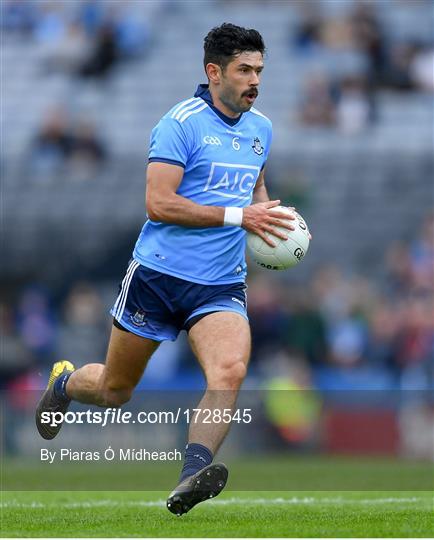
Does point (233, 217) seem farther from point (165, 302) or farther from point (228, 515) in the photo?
point (228, 515)

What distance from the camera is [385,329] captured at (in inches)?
681

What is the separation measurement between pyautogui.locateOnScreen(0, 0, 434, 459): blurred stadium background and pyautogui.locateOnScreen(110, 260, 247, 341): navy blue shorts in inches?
325

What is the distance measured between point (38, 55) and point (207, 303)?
56.6 feet

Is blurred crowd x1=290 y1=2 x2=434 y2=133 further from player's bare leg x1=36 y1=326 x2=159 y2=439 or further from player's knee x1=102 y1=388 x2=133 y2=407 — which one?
player's knee x1=102 y1=388 x2=133 y2=407

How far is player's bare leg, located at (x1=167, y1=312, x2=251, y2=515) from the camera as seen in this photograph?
6785 millimetres

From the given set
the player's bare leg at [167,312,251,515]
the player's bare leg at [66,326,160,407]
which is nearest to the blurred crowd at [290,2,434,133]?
the player's bare leg at [66,326,160,407]

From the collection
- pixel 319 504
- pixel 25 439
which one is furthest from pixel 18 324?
pixel 319 504

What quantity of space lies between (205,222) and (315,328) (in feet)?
32.5

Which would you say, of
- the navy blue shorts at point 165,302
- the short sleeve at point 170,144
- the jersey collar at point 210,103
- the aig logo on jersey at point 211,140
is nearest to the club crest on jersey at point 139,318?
the navy blue shorts at point 165,302

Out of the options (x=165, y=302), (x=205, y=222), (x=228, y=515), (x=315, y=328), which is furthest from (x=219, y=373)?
(x=315, y=328)

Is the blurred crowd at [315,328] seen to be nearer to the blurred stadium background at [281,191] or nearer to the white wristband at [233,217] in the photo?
the blurred stadium background at [281,191]

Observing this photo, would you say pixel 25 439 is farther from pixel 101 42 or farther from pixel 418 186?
pixel 101 42

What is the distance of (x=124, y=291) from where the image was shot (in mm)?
7855

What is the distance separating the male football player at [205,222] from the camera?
7441 mm
